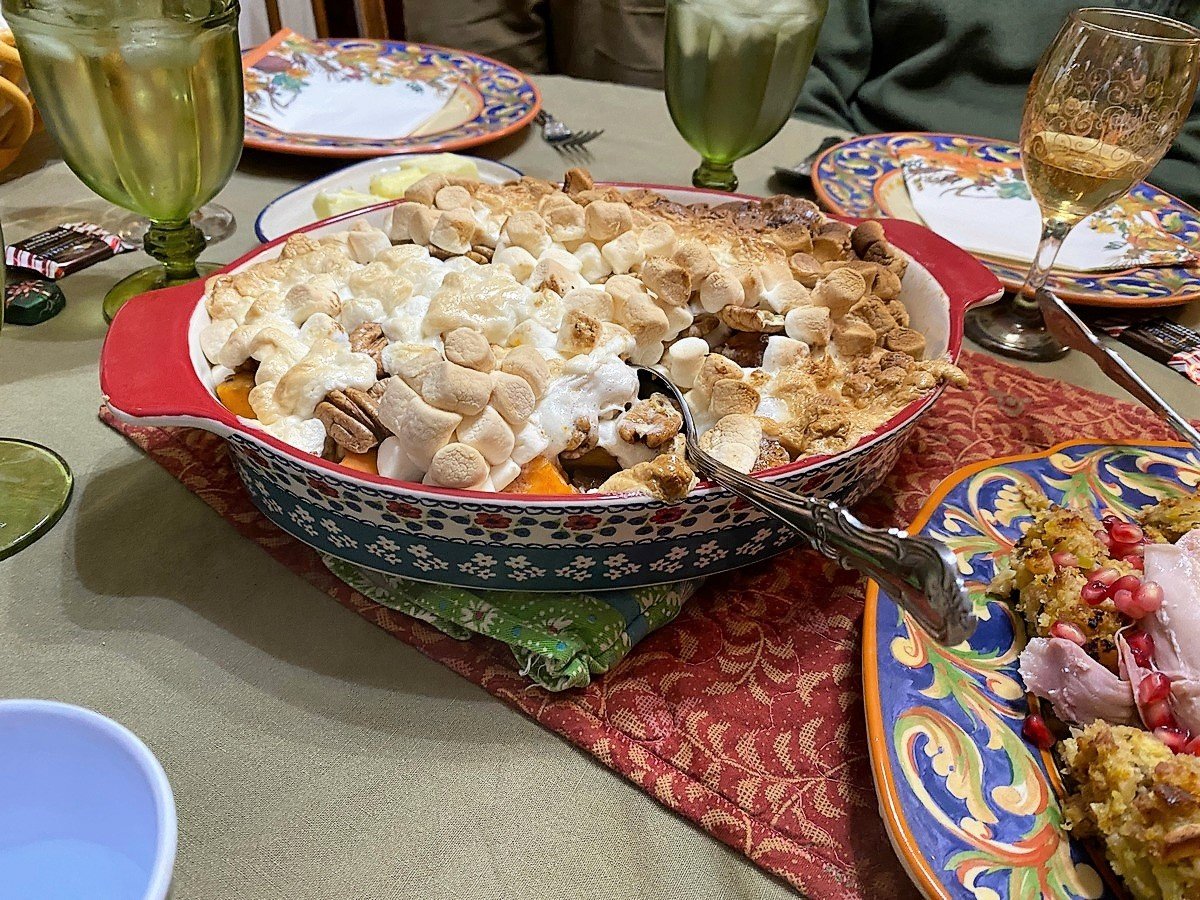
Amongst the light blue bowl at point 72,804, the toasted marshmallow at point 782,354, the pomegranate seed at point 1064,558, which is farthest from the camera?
the toasted marshmallow at point 782,354

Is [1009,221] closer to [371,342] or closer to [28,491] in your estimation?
[371,342]

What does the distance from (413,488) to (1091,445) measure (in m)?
0.59

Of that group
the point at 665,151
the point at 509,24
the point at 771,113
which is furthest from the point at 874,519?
the point at 509,24

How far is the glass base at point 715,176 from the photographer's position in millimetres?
1160

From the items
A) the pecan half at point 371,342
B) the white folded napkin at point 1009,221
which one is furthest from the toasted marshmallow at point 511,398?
the white folded napkin at point 1009,221

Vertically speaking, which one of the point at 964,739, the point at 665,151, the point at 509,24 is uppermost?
the point at 964,739

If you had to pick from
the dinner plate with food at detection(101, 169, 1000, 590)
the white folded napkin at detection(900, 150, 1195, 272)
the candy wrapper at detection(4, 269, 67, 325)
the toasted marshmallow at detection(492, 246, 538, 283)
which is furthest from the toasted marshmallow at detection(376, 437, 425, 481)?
the white folded napkin at detection(900, 150, 1195, 272)

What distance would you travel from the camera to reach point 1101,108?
87 centimetres

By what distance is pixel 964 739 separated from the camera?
1.66ft

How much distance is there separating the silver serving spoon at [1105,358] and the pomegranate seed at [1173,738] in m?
0.36

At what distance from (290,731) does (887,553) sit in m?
0.39

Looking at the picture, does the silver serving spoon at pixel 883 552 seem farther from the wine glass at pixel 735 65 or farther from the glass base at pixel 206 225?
the glass base at pixel 206 225

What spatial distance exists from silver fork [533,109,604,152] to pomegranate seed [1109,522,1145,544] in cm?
102

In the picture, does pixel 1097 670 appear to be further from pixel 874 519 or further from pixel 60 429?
pixel 60 429
